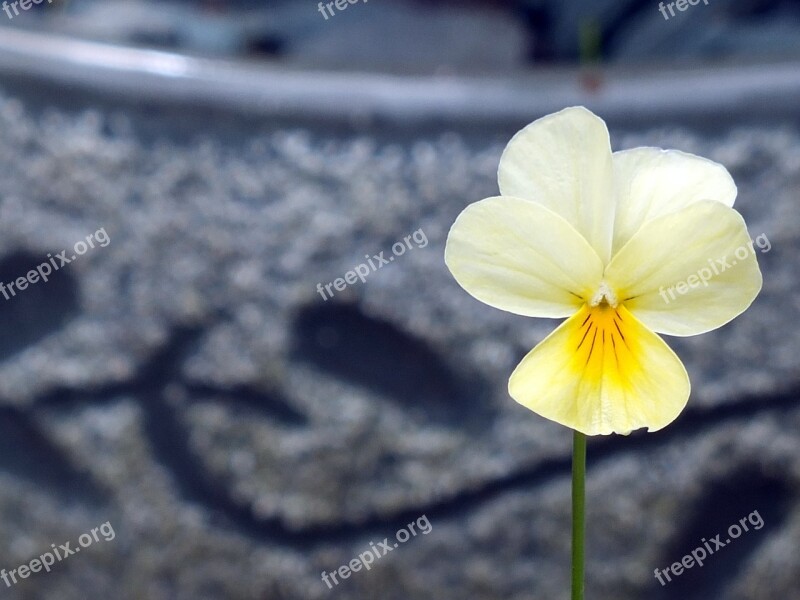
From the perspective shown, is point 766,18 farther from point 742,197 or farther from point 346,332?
point 346,332

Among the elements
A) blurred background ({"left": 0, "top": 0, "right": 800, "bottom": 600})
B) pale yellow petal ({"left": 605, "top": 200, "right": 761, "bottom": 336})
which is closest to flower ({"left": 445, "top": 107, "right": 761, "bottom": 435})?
pale yellow petal ({"left": 605, "top": 200, "right": 761, "bottom": 336})
